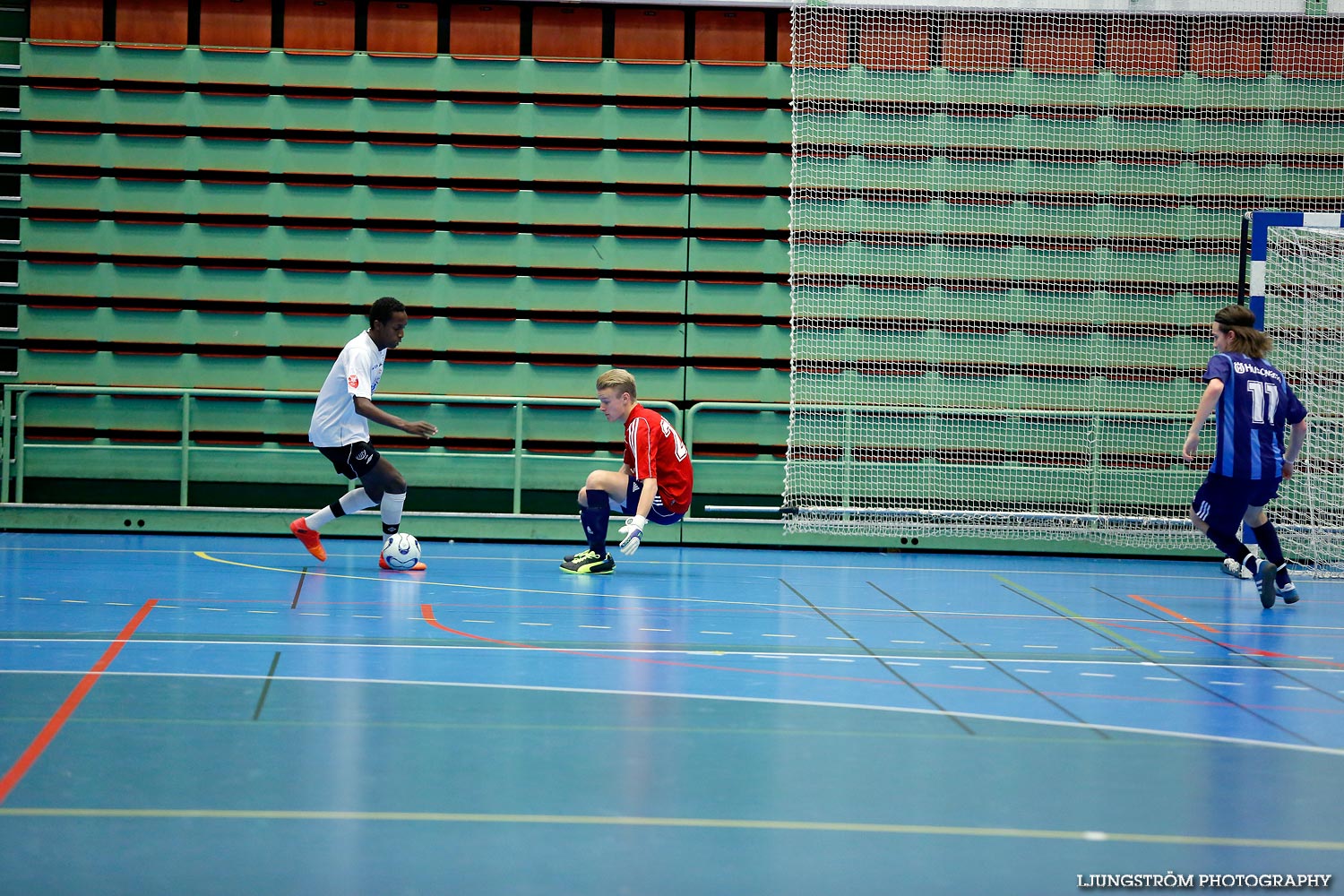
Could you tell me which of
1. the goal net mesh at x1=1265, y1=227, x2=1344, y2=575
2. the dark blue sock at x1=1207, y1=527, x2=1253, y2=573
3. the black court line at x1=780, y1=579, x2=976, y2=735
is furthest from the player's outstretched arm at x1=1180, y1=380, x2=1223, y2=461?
the goal net mesh at x1=1265, y1=227, x2=1344, y2=575

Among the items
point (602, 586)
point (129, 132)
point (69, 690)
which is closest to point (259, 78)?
point (129, 132)

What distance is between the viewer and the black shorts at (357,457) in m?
7.84

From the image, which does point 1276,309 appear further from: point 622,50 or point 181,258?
point 181,258

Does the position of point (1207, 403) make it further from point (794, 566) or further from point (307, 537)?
point (307, 537)

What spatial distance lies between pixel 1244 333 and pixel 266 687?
565cm

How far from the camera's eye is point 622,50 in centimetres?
1016

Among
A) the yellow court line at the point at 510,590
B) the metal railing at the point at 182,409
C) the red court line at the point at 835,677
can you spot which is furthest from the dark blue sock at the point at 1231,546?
the metal railing at the point at 182,409

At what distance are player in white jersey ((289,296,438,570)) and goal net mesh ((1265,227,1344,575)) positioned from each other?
6.06 meters

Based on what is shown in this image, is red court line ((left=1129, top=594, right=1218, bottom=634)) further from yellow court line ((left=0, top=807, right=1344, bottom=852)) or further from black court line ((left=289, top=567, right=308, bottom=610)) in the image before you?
black court line ((left=289, top=567, right=308, bottom=610))

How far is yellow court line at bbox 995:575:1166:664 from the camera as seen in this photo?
19.2 feet

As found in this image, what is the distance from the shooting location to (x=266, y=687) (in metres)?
4.68

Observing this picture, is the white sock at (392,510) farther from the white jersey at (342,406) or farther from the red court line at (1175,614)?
the red court line at (1175,614)

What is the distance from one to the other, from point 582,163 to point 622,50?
37.5 inches

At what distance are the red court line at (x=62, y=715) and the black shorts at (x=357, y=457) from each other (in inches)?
79.3
